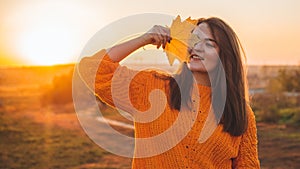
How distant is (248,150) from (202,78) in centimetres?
40

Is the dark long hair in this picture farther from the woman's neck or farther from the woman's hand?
the woman's hand

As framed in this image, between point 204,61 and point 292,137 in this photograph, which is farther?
point 292,137

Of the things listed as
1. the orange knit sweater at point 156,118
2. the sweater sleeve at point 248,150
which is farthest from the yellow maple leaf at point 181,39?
the sweater sleeve at point 248,150

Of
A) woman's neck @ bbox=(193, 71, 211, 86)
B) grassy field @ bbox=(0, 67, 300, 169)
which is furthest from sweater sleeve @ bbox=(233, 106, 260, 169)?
grassy field @ bbox=(0, 67, 300, 169)

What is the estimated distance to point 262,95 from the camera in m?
12.9

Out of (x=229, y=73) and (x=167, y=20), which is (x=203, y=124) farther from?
(x=167, y=20)

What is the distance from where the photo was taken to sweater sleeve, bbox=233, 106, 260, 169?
2.24 m

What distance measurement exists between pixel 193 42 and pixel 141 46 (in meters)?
0.23

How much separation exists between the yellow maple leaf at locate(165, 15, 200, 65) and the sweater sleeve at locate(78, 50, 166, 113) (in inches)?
6.4

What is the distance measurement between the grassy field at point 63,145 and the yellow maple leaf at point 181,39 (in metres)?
5.12

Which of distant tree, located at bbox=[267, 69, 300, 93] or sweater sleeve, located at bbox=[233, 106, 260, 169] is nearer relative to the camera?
sweater sleeve, located at bbox=[233, 106, 260, 169]

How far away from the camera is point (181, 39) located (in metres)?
2.11

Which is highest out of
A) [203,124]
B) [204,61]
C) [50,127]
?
[204,61]

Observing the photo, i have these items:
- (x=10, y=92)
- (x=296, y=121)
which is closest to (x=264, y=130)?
(x=296, y=121)
